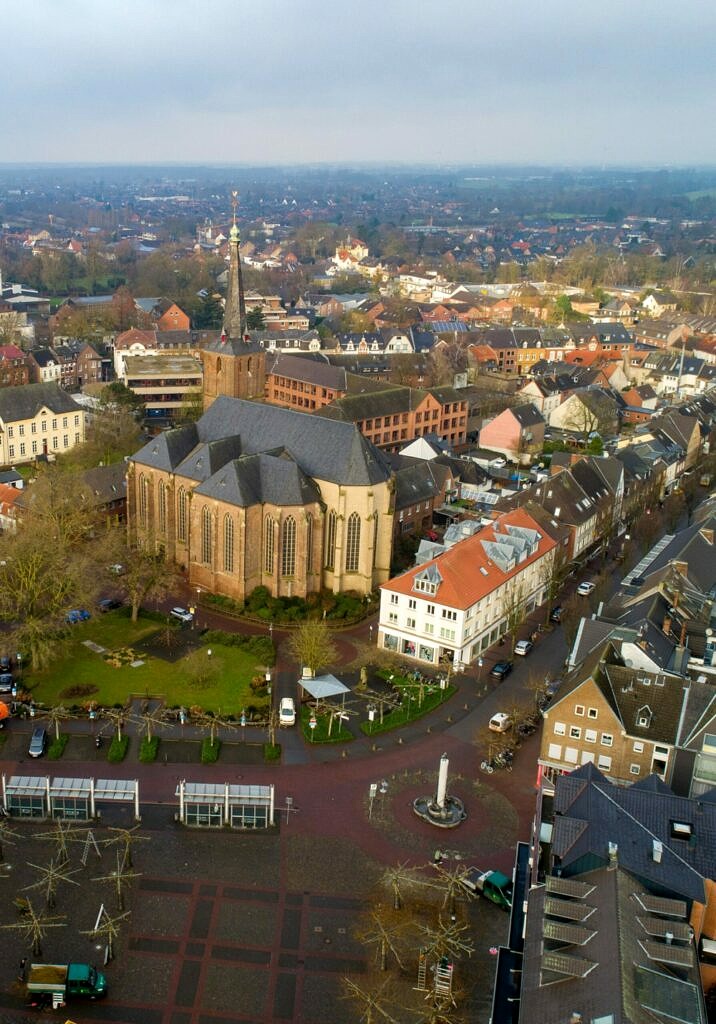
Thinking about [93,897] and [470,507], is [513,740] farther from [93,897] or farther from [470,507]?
[470,507]

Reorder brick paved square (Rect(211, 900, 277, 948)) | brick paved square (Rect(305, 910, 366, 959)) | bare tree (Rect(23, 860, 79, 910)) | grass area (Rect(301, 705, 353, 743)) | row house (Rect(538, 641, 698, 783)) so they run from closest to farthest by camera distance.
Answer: brick paved square (Rect(305, 910, 366, 959)) → brick paved square (Rect(211, 900, 277, 948)) → bare tree (Rect(23, 860, 79, 910)) → row house (Rect(538, 641, 698, 783)) → grass area (Rect(301, 705, 353, 743))

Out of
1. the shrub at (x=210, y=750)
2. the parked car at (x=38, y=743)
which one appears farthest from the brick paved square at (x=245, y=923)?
the parked car at (x=38, y=743)

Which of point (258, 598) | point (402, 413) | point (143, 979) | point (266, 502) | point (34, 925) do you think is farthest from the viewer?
point (402, 413)

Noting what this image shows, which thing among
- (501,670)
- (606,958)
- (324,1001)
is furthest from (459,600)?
(606,958)

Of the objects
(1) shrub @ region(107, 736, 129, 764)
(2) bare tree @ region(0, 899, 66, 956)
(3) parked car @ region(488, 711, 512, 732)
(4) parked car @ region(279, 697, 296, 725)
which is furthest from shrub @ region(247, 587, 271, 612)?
(2) bare tree @ region(0, 899, 66, 956)

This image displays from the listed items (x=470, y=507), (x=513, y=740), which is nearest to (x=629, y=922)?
(x=513, y=740)

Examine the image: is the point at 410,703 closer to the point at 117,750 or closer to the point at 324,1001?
the point at 117,750

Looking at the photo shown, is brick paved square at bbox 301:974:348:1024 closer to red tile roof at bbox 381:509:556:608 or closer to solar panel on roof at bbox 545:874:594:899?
solar panel on roof at bbox 545:874:594:899
